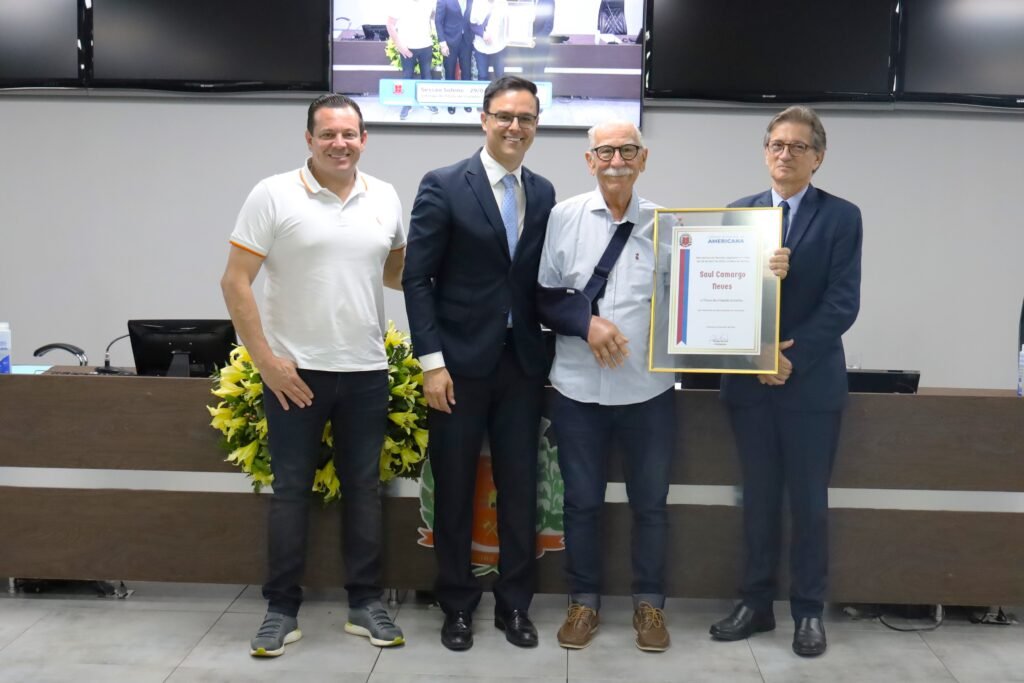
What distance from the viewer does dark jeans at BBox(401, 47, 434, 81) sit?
5168 millimetres

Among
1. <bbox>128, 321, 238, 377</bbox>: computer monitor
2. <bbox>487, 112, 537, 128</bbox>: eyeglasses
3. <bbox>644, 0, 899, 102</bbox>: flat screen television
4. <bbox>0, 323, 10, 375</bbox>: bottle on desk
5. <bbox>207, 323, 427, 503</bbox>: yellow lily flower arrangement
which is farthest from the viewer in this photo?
<bbox>644, 0, 899, 102</bbox>: flat screen television

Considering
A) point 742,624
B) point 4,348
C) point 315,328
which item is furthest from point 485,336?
point 4,348

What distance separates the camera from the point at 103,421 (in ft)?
10.7

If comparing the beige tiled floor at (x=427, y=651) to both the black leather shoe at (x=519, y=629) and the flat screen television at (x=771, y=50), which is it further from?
the flat screen television at (x=771, y=50)

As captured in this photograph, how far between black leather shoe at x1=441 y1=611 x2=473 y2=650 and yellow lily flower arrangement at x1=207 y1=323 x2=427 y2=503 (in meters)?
0.52

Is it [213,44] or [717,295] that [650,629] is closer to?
[717,295]

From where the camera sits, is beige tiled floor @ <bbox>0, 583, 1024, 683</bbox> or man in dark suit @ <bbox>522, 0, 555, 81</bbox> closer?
beige tiled floor @ <bbox>0, 583, 1024, 683</bbox>

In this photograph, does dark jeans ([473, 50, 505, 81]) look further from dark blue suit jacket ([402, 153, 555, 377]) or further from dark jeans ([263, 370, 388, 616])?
dark jeans ([263, 370, 388, 616])

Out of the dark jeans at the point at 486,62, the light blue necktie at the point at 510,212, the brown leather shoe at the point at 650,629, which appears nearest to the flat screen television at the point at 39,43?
the dark jeans at the point at 486,62

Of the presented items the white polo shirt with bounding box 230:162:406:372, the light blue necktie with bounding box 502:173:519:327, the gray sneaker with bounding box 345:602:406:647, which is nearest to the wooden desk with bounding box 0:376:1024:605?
the gray sneaker with bounding box 345:602:406:647

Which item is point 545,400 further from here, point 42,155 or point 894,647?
point 42,155

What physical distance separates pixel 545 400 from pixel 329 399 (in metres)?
0.73

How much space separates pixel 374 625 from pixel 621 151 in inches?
64.9

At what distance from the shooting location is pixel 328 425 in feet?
10.2
